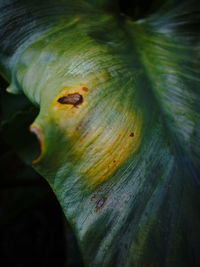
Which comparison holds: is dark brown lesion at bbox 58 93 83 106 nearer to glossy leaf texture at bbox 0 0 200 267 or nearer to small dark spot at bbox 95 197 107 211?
glossy leaf texture at bbox 0 0 200 267

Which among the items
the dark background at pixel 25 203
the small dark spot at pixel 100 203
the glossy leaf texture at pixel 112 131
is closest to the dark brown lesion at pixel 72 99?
the glossy leaf texture at pixel 112 131

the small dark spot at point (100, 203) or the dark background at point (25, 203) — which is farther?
the dark background at point (25, 203)

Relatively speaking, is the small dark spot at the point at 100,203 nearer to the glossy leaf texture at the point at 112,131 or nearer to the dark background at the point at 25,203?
the glossy leaf texture at the point at 112,131

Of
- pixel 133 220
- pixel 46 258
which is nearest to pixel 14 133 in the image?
pixel 133 220

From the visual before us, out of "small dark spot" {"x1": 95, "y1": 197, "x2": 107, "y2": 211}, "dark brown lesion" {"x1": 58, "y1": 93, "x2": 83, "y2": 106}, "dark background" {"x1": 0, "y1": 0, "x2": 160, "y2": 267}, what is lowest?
"dark background" {"x1": 0, "y1": 0, "x2": 160, "y2": 267}

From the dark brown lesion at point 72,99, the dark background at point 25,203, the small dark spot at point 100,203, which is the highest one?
the dark brown lesion at point 72,99

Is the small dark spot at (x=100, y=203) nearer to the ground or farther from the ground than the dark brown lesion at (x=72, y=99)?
nearer to the ground

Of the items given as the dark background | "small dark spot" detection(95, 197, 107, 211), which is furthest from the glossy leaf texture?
the dark background

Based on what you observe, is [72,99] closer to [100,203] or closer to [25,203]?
[100,203]
